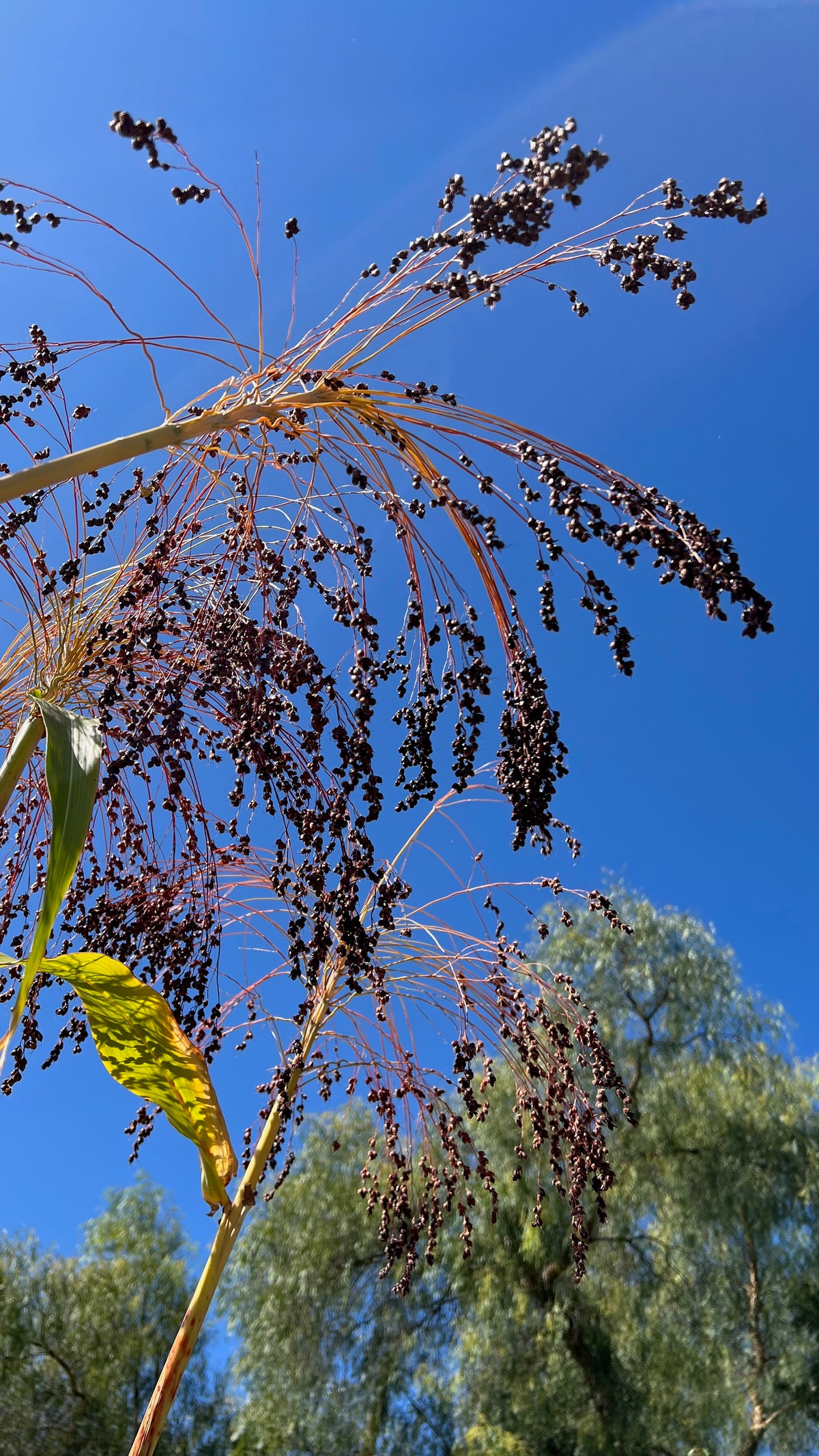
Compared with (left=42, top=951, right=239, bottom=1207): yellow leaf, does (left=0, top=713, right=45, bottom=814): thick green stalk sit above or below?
above

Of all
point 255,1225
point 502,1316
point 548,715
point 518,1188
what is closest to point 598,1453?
point 502,1316

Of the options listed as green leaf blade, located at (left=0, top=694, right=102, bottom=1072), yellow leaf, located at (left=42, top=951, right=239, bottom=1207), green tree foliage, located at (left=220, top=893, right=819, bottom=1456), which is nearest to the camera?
green leaf blade, located at (left=0, top=694, right=102, bottom=1072)

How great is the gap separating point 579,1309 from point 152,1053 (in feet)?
25.7

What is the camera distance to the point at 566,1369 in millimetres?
7887

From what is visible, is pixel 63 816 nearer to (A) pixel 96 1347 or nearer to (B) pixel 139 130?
(B) pixel 139 130

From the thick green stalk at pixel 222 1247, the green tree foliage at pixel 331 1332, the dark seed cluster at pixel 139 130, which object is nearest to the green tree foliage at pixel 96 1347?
the green tree foliage at pixel 331 1332

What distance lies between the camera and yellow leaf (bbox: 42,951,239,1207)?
5.64 feet

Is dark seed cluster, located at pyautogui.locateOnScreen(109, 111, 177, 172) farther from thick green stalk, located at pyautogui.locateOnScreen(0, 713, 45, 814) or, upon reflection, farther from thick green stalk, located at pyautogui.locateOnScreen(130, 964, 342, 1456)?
thick green stalk, located at pyautogui.locateOnScreen(130, 964, 342, 1456)

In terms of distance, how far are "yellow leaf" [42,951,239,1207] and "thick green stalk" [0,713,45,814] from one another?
0.29 meters

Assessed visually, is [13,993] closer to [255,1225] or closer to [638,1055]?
[255,1225]

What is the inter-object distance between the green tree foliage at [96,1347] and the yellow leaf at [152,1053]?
26.4 feet

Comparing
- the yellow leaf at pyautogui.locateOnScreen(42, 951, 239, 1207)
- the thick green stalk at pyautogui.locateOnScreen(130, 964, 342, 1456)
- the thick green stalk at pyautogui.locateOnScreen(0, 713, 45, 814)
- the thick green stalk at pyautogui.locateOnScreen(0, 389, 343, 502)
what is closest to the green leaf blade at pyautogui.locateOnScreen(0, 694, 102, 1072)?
the thick green stalk at pyautogui.locateOnScreen(0, 389, 343, 502)

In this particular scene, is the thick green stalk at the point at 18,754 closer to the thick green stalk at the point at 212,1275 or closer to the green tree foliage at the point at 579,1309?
the thick green stalk at the point at 212,1275

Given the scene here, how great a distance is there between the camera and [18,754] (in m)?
1.55
